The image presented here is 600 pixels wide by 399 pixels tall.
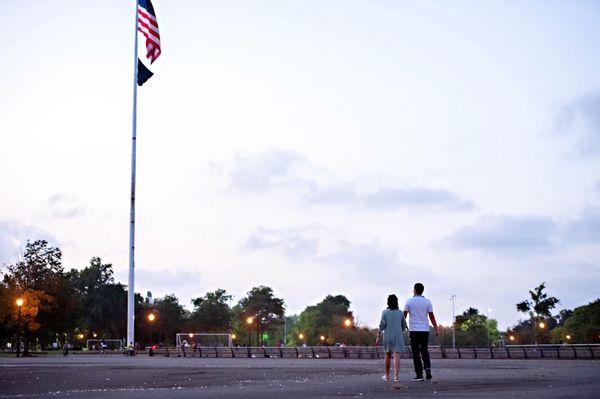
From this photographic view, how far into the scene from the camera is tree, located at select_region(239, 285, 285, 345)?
150750 millimetres

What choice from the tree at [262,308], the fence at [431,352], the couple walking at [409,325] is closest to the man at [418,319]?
the couple walking at [409,325]

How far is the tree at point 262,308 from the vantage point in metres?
151

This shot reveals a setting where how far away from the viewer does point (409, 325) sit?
14.7 metres

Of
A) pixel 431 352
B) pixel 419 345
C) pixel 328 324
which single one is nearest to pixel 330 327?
pixel 328 324

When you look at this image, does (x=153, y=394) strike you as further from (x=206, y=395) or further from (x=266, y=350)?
(x=266, y=350)

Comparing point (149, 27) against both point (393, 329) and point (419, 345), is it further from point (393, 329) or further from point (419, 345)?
point (393, 329)

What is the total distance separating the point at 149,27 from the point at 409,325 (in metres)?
35.5

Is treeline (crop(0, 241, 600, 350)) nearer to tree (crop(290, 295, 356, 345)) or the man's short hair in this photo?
tree (crop(290, 295, 356, 345))

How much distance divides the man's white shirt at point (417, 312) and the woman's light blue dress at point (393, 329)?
0.20m

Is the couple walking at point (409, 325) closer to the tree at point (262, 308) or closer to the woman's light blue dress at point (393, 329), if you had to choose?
the woman's light blue dress at point (393, 329)

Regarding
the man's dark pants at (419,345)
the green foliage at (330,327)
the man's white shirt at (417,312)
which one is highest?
the green foliage at (330,327)

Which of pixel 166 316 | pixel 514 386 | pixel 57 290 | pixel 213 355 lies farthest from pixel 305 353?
pixel 166 316

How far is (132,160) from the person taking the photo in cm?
5097

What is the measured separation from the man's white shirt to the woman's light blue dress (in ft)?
0.65
